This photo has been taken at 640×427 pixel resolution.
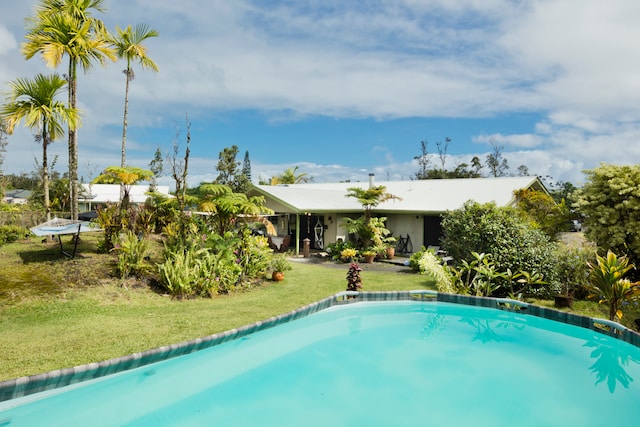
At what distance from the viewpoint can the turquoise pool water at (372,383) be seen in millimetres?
6043

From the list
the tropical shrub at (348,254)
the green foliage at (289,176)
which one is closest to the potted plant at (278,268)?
the tropical shrub at (348,254)

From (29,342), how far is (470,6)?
13.9 metres

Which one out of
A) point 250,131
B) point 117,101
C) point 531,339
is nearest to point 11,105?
point 117,101

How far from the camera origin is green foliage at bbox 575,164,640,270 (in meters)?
11.3

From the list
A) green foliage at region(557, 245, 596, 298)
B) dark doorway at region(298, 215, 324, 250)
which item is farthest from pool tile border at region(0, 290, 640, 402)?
dark doorway at region(298, 215, 324, 250)

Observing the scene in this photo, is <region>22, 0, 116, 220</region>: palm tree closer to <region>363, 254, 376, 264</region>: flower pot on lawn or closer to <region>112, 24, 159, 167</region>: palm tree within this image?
<region>112, 24, 159, 167</region>: palm tree

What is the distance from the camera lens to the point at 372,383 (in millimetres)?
7418

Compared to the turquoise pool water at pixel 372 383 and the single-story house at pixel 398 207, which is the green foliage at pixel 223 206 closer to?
the turquoise pool water at pixel 372 383

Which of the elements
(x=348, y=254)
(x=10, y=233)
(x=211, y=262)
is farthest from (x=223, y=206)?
(x=10, y=233)

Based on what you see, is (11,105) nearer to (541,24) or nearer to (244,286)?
(244,286)

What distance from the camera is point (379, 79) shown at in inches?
727

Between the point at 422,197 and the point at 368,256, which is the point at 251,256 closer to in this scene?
the point at 368,256

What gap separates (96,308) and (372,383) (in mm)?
6754

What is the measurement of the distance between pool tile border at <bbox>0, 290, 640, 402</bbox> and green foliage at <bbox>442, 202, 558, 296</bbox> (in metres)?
1.48
